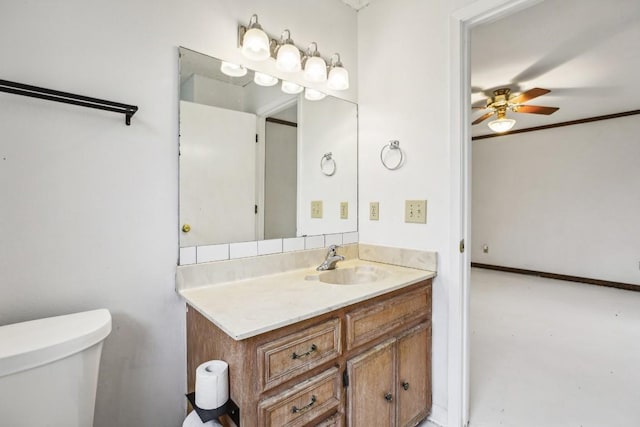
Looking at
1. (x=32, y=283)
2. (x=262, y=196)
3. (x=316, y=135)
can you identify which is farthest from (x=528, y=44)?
(x=32, y=283)

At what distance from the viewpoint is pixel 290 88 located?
5.38ft

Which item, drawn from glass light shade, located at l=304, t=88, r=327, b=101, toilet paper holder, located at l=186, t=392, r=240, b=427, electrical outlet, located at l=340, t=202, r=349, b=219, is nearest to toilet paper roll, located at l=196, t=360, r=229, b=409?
toilet paper holder, located at l=186, t=392, r=240, b=427

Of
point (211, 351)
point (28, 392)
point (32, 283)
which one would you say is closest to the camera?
point (28, 392)

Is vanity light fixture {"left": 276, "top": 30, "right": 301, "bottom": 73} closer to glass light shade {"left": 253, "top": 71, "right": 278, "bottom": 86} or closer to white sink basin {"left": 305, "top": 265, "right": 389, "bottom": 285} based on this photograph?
glass light shade {"left": 253, "top": 71, "right": 278, "bottom": 86}

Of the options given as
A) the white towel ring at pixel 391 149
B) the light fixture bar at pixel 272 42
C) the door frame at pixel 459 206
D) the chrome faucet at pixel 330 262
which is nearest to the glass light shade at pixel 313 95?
the light fixture bar at pixel 272 42

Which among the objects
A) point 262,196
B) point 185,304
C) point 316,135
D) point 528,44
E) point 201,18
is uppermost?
point 528,44

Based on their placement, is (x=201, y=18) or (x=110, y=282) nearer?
(x=110, y=282)

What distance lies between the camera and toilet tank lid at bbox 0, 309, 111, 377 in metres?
0.75

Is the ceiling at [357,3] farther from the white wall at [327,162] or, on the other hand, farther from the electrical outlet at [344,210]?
the electrical outlet at [344,210]

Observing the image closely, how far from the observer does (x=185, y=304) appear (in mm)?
1254

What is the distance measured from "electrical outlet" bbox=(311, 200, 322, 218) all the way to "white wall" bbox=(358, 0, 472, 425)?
0.28 metres

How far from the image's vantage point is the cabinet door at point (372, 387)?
1166 millimetres

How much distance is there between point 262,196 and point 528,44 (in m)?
2.43

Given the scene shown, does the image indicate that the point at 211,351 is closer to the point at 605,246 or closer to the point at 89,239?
the point at 89,239
